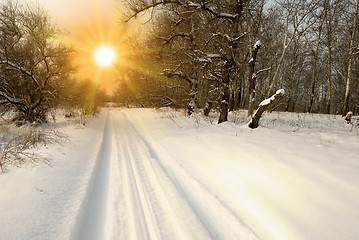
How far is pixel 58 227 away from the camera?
3.71 meters

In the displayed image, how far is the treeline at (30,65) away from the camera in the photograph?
15570 mm

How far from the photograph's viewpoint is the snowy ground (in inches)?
147

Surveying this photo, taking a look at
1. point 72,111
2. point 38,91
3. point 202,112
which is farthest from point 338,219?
point 72,111

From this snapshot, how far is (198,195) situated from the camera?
5250 millimetres

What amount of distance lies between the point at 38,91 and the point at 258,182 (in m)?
15.8

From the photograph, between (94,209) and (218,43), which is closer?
(94,209)

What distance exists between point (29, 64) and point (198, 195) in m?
15.6

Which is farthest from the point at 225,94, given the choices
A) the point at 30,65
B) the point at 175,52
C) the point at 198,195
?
the point at 30,65

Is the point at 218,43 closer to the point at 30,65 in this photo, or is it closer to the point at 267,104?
the point at 267,104

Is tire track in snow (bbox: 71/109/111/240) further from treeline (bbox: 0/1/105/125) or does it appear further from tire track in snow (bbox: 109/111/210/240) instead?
treeline (bbox: 0/1/105/125)

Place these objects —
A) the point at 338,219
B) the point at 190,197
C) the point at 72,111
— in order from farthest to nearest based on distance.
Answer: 1. the point at 72,111
2. the point at 190,197
3. the point at 338,219

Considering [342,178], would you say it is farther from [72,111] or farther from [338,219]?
[72,111]

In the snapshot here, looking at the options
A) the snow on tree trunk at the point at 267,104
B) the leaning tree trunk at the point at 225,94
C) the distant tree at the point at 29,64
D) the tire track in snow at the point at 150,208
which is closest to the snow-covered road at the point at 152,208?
the tire track in snow at the point at 150,208

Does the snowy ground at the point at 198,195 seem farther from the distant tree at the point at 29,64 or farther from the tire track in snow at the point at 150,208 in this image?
the distant tree at the point at 29,64
